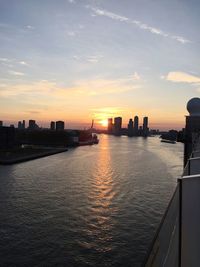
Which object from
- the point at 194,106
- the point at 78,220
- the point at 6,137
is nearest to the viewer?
the point at 78,220

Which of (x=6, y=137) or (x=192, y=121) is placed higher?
(x=192, y=121)

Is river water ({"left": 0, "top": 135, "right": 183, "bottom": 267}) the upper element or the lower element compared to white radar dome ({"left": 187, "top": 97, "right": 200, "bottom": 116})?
lower

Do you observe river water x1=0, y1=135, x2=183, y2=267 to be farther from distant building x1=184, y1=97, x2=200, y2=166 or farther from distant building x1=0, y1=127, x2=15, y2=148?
distant building x1=0, y1=127, x2=15, y2=148

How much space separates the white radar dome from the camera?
48.6 m

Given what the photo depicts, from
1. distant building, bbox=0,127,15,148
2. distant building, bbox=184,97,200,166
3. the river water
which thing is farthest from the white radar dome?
distant building, bbox=0,127,15,148

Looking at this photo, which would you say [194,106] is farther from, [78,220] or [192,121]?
[78,220]

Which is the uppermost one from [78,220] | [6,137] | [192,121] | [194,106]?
[194,106]

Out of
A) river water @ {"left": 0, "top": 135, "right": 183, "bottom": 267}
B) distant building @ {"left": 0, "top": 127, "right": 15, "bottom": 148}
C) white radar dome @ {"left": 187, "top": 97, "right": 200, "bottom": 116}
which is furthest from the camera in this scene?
distant building @ {"left": 0, "top": 127, "right": 15, "bottom": 148}

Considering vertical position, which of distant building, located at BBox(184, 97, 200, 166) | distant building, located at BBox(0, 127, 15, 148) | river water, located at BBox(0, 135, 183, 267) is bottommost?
river water, located at BBox(0, 135, 183, 267)

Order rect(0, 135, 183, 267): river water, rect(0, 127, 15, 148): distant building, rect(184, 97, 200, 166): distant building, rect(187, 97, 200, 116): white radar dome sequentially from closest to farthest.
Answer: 1. rect(0, 135, 183, 267): river water
2. rect(184, 97, 200, 166): distant building
3. rect(187, 97, 200, 116): white radar dome
4. rect(0, 127, 15, 148): distant building

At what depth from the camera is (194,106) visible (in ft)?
160

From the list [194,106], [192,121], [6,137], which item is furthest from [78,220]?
[6,137]

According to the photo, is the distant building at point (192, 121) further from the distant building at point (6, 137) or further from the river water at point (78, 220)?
the distant building at point (6, 137)

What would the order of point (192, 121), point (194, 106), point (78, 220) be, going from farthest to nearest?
point (194, 106), point (192, 121), point (78, 220)
